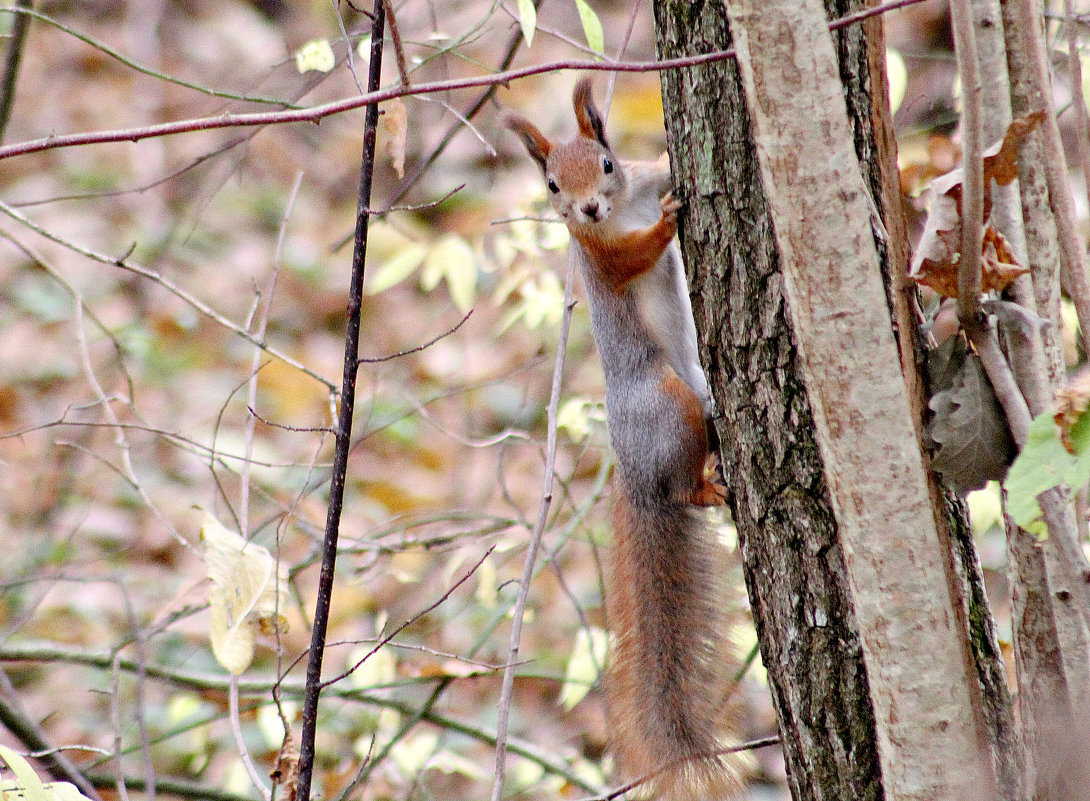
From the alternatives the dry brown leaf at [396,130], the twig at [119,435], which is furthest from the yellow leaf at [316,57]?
the twig at [119,435]

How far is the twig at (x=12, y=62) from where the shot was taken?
2.27m

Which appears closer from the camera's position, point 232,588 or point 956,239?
point 956,239

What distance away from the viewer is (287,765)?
5.14ft

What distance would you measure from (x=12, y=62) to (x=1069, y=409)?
7.50 feet

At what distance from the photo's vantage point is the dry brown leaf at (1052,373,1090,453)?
97 centimetres

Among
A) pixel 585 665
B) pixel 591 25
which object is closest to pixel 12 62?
pixel 591 25

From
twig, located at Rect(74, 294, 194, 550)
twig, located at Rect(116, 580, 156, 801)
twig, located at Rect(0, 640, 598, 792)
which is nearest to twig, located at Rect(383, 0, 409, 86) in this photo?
twig, located at Rect(74, 294, 194, 550)

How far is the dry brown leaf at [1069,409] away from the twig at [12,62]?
2.12 meters

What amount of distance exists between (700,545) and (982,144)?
1092mm

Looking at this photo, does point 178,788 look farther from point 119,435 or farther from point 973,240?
point 973,240

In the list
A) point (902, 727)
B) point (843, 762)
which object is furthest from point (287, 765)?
point (902, 727)

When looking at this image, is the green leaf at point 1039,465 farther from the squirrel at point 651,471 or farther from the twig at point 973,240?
the squirrel at point 651,471

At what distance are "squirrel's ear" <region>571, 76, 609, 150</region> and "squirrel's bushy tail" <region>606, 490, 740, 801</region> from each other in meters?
0.78

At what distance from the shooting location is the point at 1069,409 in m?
0.98
